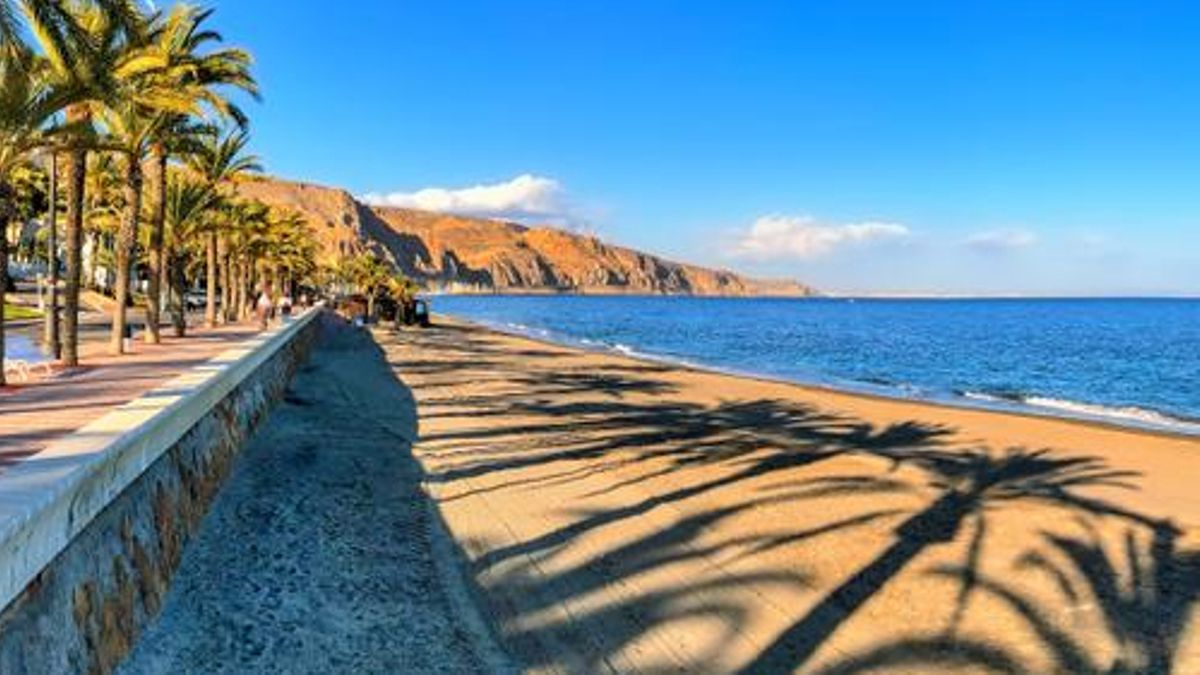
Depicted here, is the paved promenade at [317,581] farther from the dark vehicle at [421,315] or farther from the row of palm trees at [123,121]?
the dark vehicle at [421,315]

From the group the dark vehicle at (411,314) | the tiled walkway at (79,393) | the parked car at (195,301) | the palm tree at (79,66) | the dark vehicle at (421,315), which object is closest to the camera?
the tiled walkway at (79,393)

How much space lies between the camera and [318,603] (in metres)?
8.44

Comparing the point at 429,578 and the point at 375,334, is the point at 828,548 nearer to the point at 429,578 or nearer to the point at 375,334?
the point at 429,578

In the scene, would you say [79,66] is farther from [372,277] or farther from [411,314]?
[372,277]

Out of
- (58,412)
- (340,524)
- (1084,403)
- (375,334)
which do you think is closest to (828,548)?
(340,524)

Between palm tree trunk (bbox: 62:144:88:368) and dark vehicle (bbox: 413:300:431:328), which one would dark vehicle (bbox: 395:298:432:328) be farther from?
palm tree trunk (bbox: 62:144:88:368)

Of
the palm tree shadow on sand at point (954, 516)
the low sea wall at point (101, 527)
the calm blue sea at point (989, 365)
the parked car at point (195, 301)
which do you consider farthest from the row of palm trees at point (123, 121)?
the calm blue sea at point (989, 365)

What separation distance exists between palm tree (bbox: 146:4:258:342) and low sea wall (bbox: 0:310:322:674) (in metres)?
14.7

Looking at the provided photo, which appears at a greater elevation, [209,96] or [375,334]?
[209,96]

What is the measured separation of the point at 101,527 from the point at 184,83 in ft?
66.6

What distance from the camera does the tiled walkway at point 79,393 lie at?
920cm

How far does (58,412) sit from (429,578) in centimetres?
490

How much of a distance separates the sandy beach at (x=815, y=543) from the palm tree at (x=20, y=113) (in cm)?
769

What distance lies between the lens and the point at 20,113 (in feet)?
48.4
